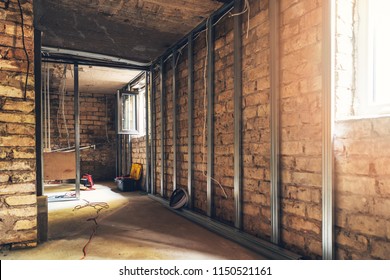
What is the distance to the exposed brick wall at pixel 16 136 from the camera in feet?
7.65

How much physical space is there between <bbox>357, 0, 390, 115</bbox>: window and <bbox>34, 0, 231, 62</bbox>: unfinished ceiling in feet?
4.68

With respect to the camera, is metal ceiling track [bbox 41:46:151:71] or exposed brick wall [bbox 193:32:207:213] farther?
metal ceiling track [bbox 41:46:151:71]

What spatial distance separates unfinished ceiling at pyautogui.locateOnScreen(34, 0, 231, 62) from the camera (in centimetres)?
285

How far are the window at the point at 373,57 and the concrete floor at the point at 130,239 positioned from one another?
142 cm

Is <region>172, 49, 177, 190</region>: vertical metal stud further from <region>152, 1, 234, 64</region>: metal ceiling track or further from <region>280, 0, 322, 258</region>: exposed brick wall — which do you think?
<region>280, 0, 322, 258</region>: exposed brick wall

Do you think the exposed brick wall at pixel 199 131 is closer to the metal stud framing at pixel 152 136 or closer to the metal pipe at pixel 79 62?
the metal stud framing at pixel 152 136

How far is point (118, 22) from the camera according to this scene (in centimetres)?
324

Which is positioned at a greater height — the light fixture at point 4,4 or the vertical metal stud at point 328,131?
the light fixture at point 4,4

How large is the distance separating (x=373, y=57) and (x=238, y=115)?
3.88 feet

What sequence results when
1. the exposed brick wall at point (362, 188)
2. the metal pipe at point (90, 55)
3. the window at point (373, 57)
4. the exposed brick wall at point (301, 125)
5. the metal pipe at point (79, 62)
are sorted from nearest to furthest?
the exposed brick wall at point (362, 188), the window at point (373, 57), the exposed brick wall at point (301, 125), the metal pipe at point (90, 55), the metal pipe at point (79, 62)

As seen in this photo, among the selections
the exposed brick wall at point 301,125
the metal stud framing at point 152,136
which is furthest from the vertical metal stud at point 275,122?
the metal stud framing at point 152,136

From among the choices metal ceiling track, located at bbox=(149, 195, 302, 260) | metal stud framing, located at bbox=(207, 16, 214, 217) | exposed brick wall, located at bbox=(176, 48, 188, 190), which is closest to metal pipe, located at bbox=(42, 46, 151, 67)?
exposed brick wall, located at bbox=(176, 48, 188, 190)

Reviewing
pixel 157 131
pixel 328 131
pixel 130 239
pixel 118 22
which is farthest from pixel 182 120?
pixel 328 131

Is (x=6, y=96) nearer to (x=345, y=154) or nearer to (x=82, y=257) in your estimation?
(x=82, y=257)
